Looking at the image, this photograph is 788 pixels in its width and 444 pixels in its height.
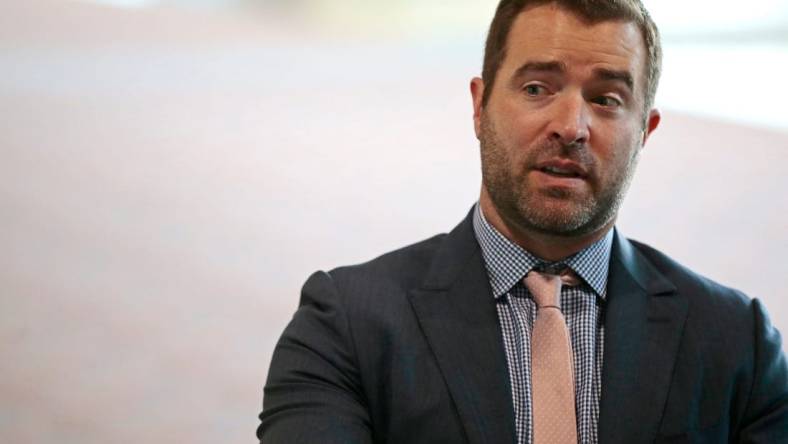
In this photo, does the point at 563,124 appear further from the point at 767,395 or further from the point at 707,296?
the point at 767,395

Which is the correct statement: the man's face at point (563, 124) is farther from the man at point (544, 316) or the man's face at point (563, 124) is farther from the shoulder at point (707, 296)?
the shoulder at point (707, 296)

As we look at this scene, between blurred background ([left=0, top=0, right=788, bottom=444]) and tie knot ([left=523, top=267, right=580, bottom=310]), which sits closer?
tie knot ([left=523, top=267, right=580, bottom=310])

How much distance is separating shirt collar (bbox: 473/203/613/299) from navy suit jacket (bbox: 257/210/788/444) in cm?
2

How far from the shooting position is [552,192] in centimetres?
157

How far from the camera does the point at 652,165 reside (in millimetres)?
2521

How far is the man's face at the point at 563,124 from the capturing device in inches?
61.7

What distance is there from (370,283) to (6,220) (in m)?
0.90

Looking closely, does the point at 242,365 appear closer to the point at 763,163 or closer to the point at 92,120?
the point at 92,120

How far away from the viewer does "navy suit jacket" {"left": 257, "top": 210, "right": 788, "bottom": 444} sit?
1501mm

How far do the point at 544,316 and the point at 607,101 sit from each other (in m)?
0.30

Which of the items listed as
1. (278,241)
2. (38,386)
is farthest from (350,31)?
(38,386)

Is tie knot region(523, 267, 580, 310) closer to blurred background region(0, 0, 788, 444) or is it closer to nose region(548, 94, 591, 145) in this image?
nose region(548, 94, 591, 145)

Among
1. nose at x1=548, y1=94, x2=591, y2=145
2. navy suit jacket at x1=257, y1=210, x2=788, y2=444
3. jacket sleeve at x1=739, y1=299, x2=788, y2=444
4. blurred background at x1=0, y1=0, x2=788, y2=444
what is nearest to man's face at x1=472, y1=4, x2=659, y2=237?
nose at x1=548, y1=94, x2=591, y2=145

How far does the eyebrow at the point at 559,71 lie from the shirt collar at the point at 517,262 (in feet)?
0.70
